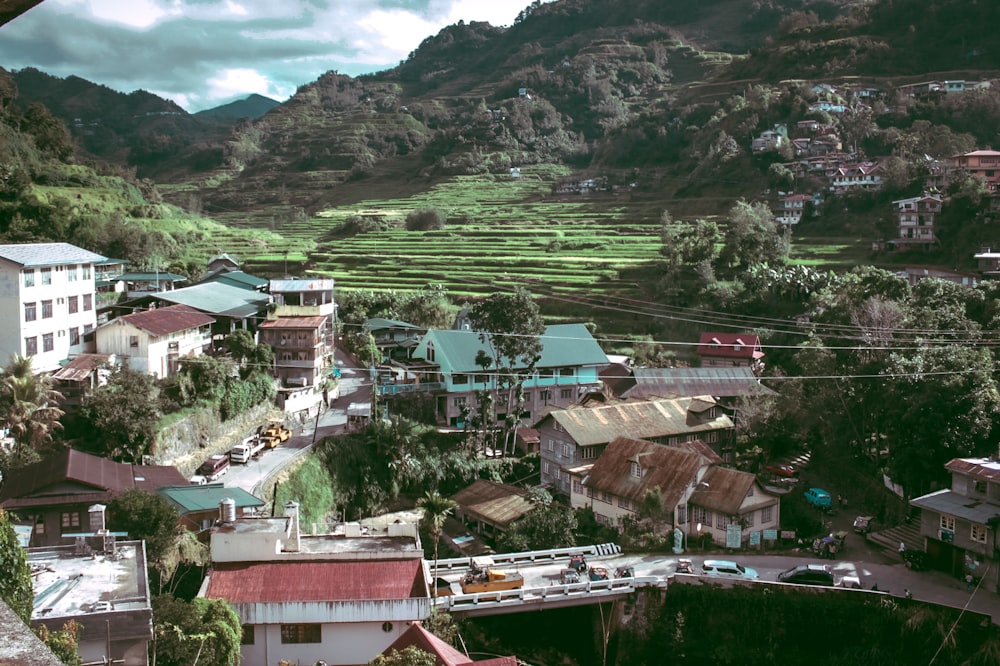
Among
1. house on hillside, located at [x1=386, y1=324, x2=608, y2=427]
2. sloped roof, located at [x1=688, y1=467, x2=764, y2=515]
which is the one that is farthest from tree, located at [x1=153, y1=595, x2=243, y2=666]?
house on hillside, located at [x1=386, y1=324, x2=608, y2=427]

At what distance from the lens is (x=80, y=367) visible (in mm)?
21828

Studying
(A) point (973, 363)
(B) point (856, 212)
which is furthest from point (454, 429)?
(B) point (856, 212)

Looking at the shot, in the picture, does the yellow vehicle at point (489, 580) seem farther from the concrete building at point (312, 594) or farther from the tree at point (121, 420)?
the tree at point (121, 420)

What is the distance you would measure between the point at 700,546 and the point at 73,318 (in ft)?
57.7

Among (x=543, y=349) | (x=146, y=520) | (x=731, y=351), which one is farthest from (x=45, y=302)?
(x=731, y=351)

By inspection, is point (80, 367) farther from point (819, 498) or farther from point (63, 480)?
point (819, 498)

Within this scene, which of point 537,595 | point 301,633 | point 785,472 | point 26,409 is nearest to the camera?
point 301,633

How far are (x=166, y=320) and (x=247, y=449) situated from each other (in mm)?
4569

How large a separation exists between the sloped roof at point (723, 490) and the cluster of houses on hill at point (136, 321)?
40.8ft

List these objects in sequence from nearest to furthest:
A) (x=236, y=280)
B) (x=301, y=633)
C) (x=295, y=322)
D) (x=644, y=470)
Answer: (x=301, y=633)
(x=644, y=470)
(x=295, y=322)
(x=236, y=280)

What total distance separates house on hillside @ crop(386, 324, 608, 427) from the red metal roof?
1266cm

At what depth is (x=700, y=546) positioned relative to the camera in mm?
20812

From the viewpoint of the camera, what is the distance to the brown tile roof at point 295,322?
28041 millimetres

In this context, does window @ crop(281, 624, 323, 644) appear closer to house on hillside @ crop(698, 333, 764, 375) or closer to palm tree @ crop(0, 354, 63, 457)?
palm tree @ crop(0, 354, 63, 457)
